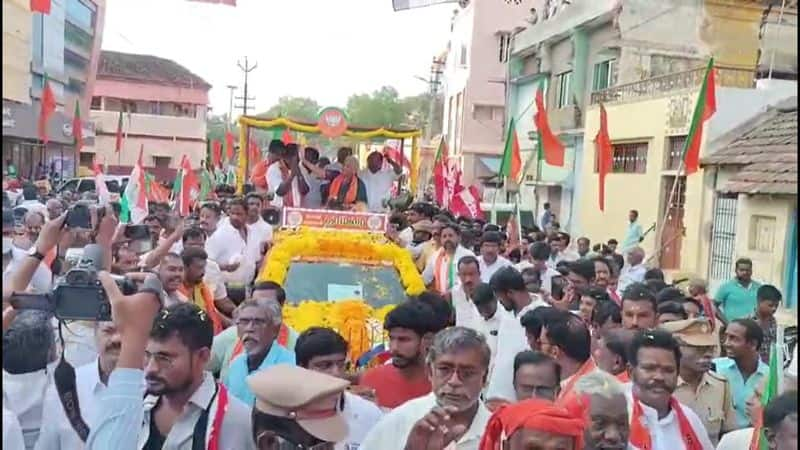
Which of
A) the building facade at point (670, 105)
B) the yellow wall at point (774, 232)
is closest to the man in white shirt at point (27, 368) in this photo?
the yellow wall at point (774, 232)

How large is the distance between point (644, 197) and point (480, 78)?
2202 cm

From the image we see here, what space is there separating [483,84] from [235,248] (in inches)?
1236

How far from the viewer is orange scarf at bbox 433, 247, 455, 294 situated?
8062 mm

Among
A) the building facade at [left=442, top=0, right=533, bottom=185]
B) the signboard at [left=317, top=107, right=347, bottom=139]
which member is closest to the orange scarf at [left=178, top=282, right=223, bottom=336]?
the signboard at [left=317, top=107, right=347, bottom=139]

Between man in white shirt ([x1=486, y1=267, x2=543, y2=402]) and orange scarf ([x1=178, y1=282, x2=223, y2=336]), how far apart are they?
1.85m

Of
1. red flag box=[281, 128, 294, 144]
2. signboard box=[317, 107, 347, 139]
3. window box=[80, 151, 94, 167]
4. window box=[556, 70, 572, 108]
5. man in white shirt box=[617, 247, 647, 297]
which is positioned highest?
window box=[556, 70, 572, 108]

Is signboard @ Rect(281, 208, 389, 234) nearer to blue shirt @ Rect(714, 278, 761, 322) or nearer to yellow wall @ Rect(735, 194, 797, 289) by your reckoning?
blue shirt @ Rect(714, 278, 761, 322)

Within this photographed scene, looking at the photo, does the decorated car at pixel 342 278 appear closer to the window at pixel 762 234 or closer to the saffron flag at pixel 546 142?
the saffron flag at pixel 546 142

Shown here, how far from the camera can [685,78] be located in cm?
1631

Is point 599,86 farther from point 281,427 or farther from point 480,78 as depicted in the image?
point 281,427

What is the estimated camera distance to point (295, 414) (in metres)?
2.61

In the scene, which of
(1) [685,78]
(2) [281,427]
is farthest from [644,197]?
(2) [281,427]

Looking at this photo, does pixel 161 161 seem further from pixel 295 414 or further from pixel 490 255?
pixel 295 414

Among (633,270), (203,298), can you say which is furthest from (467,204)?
(203,298)
